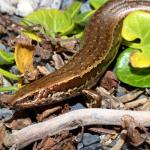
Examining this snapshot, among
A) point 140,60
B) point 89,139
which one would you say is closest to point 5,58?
point 89,139

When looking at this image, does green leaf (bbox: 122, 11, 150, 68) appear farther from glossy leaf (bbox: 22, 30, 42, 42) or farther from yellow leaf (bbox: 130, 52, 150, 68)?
glossy leaf (bbox: 22, 30, 42, 42)

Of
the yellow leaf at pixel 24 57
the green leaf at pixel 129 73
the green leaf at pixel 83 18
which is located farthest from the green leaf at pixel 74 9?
the green leaf at pixel 129 73

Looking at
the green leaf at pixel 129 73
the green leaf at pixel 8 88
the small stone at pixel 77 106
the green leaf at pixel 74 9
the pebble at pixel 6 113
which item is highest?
the green leaf at pixel 74 9

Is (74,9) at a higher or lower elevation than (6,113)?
higher

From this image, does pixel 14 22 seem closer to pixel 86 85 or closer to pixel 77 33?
pixel 77 33

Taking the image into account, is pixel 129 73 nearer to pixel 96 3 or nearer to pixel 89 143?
pixel 89 143

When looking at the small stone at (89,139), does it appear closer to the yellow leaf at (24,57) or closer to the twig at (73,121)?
the twig at (73,121)
